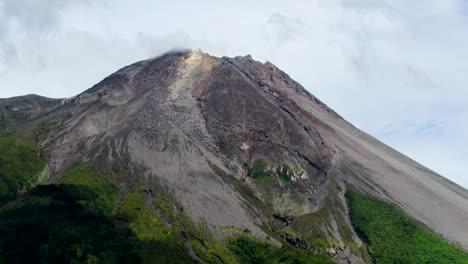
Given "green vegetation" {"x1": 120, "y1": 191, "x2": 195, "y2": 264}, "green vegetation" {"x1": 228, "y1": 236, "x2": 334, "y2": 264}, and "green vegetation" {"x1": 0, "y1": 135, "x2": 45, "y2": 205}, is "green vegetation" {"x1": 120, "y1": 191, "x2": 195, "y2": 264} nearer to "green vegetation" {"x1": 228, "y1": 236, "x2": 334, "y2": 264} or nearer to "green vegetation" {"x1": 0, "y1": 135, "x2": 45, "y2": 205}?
"green vegetation" {"x1": 228, "y1": 236, "x2": 334, "y2": 264}

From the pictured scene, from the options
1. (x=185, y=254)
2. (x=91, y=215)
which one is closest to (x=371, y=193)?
(x=185, y=254)

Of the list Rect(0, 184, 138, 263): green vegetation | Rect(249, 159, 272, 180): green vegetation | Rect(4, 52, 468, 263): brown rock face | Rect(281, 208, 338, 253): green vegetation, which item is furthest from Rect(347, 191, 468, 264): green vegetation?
Rect(0, 184, 138, 263): green vegetation

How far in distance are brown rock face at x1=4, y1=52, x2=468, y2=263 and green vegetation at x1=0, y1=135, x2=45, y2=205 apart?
456 centimetres

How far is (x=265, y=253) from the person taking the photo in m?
128

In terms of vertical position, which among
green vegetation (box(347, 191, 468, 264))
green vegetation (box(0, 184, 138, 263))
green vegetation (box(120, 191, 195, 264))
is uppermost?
green vegetation (box(347, 191, 468, 264))

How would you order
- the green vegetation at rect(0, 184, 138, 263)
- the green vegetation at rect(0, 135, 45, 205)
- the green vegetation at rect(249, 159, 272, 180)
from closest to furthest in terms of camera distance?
the green vegetation at rect(0, 184, 138, 263) < the green vegetation at rect(0, 135, 45, 205) < the green vegetation at rect(249, 159, 272, 180)

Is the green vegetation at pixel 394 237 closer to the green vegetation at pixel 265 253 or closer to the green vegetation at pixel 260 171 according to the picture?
the green vegetation at pixel 265 253

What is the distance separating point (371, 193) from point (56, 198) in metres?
75.3

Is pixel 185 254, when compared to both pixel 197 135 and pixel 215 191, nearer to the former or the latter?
pixel 215 191

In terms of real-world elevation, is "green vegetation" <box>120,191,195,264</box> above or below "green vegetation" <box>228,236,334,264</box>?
below

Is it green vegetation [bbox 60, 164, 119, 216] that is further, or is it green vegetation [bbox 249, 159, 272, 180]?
green vegetation [bbox 249, 159, 272, 180]

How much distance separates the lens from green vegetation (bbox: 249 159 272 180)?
156250 mm

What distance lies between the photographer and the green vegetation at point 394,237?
138 meters

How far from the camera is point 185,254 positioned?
123m
